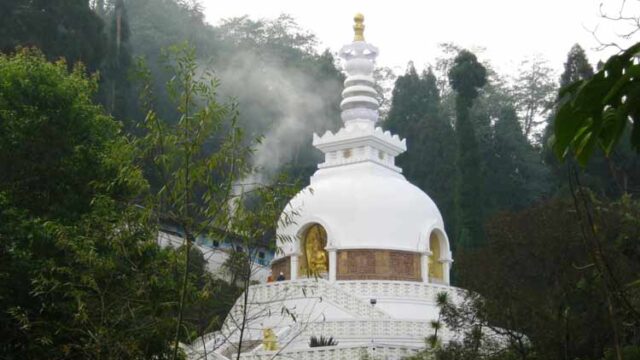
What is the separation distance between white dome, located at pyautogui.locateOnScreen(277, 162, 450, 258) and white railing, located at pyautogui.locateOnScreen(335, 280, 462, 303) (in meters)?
1.74

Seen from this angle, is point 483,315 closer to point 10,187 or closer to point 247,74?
point 10,187

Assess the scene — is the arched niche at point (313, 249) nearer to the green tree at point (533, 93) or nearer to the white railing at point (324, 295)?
the white railing at point (324, 295)

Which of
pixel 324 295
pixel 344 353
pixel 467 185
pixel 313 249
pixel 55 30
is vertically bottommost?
pixel 344 353

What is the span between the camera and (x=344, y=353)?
17422 mm

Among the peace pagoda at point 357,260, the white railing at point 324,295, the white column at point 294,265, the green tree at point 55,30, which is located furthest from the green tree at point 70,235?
the green tree at point 55,30

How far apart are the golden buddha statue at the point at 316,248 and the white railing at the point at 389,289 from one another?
2.35m

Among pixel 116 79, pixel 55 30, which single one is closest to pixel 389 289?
pixel 55 30

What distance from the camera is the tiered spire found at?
25984 millimetres

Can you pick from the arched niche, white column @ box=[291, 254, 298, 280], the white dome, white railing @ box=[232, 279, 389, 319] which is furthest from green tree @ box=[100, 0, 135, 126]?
white railing @ box=[232, 279, 389, 319]

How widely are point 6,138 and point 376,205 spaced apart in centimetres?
1230

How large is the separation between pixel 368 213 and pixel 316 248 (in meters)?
1.85

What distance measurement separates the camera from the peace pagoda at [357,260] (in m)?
19.2

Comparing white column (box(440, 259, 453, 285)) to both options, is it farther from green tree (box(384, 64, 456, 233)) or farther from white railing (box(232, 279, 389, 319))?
green tree (box(384, 64, 456, 233))

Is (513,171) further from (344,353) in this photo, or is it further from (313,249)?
(344,353)
